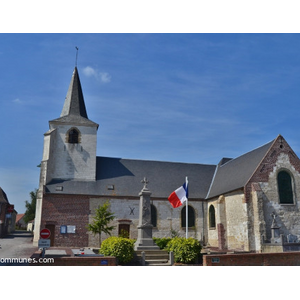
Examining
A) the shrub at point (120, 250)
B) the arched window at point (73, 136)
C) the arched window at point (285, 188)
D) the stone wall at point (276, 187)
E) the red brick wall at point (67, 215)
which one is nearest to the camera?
the shrub at point (120, 250)

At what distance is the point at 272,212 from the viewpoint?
22.7m

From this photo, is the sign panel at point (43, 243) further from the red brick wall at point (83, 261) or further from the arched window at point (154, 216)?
the arched window at point (154, 216)

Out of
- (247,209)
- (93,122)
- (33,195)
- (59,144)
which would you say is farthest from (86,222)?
(33,195)

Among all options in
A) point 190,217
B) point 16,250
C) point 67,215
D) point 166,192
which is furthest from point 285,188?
point 16,250

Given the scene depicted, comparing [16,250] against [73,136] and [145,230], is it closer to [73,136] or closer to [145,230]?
[145,230]

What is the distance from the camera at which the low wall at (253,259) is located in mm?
12625

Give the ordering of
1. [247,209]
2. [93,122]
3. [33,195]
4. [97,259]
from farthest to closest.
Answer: [33,195]
[93,122]
[247,209]
[97,259]

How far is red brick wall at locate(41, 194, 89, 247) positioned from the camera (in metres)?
25.1

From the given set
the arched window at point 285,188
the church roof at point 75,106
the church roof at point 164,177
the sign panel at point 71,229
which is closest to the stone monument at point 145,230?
the church roof at point 164,177

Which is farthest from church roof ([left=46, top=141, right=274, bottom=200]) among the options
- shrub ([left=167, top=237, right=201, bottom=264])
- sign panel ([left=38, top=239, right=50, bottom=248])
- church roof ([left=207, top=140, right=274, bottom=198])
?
sign panel ([left=38, top=239, right=50, bottom=248])

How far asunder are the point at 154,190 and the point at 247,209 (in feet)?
29.1

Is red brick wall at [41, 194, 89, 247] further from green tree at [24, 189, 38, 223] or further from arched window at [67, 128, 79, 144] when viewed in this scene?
green tree at [24, 189, 38, 223]
